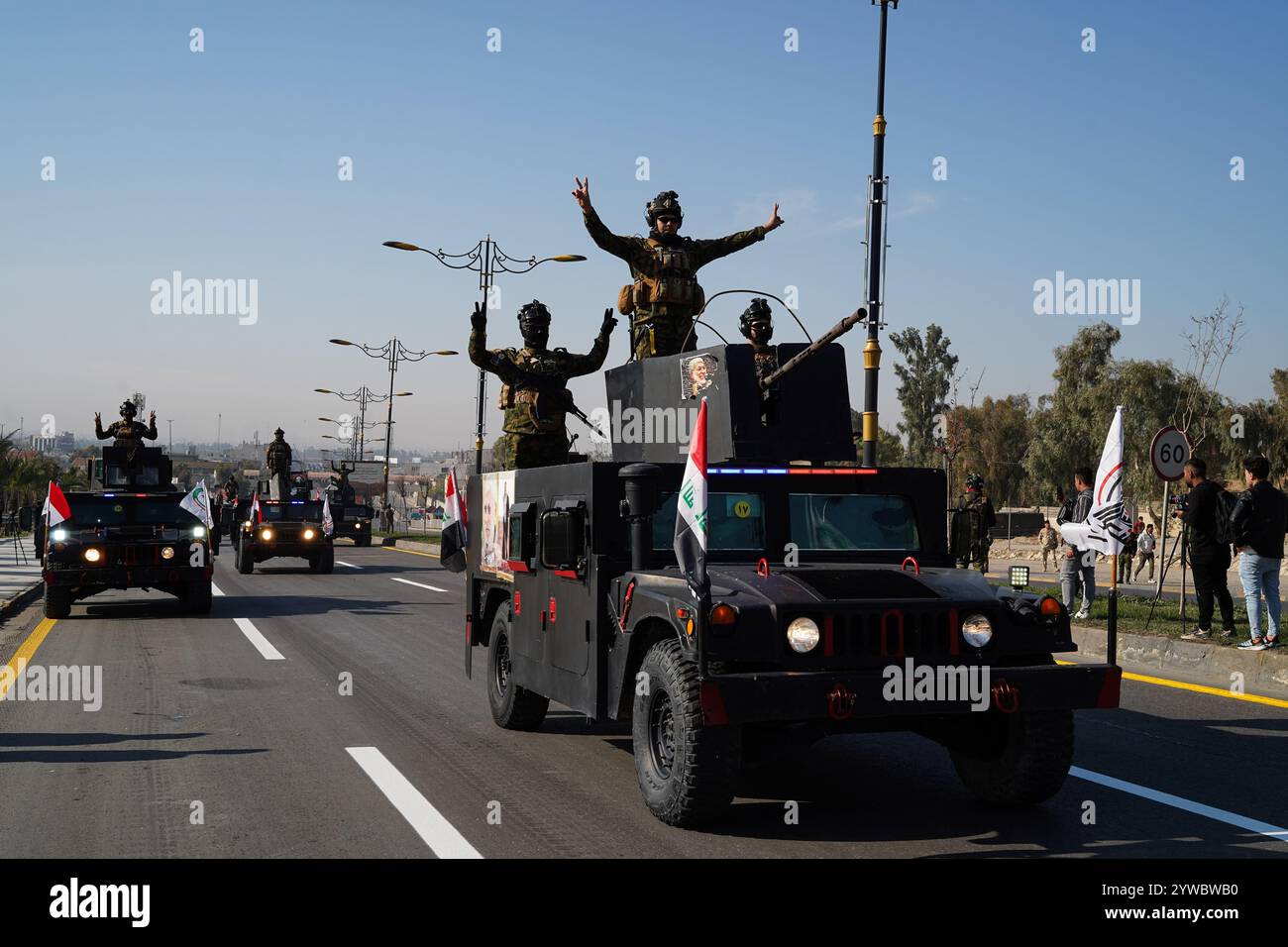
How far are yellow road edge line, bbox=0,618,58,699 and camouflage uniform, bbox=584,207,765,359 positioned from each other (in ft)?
20.8

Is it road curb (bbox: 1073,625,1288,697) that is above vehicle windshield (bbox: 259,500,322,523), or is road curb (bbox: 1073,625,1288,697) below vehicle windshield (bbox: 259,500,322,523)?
below

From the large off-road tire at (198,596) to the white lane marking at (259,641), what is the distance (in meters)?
0.98

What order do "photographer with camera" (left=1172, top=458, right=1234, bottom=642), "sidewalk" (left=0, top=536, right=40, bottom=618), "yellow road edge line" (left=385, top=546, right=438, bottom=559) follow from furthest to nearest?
"yellow road edge line" (left=385, top=546, right=438, bottom=559), "sidewalk" (left=0, top=536, right=40, bottom=618), "photographer with camera" (left=1172, top=458, right=1234, bottom=642)

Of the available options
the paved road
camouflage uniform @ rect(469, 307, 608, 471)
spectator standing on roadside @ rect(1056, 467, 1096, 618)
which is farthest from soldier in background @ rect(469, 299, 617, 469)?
spectator standing on roadside @ rect(1056, 467, 1096, 618)

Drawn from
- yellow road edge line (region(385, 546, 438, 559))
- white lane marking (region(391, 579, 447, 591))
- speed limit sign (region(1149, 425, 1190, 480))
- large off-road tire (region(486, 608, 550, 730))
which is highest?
speed limit sign (region(1149, 425, 1190, 480))

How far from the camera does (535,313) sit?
10094 mm

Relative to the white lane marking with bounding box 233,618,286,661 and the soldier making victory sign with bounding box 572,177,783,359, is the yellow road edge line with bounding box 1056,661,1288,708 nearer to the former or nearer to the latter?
the soldier making victory sign with bounding box 572,177,783,359

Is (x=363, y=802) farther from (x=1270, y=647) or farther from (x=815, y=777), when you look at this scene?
(x=1270, y=647)

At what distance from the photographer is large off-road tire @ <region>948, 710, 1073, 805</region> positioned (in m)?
6.52

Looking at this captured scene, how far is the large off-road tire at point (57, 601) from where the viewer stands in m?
18.3

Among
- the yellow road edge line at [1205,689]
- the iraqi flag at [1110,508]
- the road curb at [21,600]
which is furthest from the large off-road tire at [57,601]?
the iraqi flag at [1110,508]
